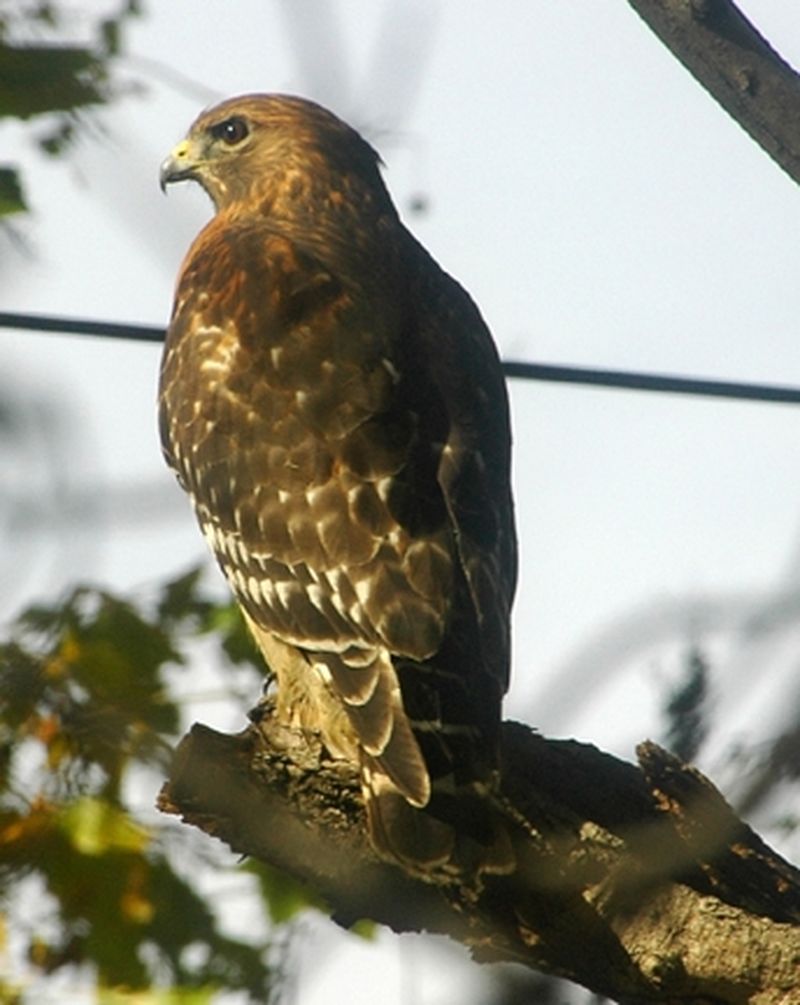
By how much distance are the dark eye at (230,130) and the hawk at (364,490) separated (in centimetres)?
71

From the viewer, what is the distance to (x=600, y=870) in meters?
3.87

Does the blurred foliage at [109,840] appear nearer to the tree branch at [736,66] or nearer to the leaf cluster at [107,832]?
the leaf cluster at [107,832]

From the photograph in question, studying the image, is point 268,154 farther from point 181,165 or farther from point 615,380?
point 615,380

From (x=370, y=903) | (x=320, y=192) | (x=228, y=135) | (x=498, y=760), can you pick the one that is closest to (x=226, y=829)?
(x=370, y=903)

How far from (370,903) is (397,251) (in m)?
2.59

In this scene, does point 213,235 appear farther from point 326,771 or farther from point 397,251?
point 326,771

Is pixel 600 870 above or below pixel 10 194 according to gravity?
below

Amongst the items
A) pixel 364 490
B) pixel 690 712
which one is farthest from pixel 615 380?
pixel 690 712

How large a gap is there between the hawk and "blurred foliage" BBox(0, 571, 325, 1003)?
329 mm

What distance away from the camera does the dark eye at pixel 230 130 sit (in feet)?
22.5

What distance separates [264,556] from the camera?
15.9 ft

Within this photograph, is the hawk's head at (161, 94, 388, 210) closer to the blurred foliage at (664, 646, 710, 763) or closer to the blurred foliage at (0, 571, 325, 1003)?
the blurred foliage at (0, 571, 325, 1003)

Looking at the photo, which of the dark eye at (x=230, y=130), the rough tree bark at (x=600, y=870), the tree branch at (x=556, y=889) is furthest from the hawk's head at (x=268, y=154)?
the tree branch at (x=556, y=889)

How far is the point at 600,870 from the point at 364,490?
3.90 feet
